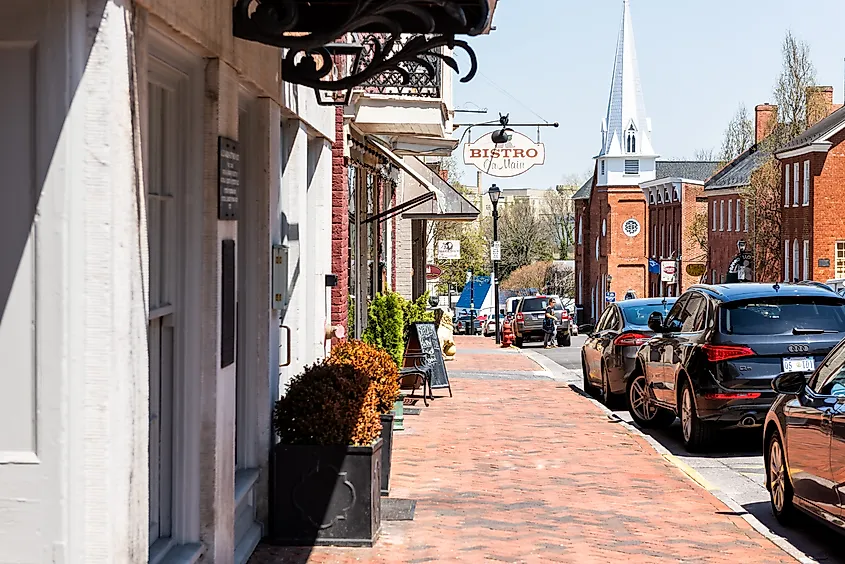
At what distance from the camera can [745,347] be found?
12.1m

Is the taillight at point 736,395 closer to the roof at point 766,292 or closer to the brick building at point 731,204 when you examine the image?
the roof at point 766,292

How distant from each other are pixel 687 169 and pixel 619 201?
5.52m

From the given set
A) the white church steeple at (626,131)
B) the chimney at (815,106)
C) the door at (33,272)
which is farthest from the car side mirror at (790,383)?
the white church steeple at (626,131)

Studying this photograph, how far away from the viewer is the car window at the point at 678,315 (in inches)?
552

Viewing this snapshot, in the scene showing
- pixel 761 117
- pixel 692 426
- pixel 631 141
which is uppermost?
pixel 631 141

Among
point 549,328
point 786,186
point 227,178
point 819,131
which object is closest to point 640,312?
point 227,178

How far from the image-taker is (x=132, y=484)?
4.22 metres

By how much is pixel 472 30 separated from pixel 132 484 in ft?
9.77

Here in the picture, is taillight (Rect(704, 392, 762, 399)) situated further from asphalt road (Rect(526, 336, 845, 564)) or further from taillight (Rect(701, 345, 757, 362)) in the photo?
asphalt road (Rect(526, 336, 845, 564))

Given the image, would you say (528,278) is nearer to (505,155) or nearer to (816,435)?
(505,155)

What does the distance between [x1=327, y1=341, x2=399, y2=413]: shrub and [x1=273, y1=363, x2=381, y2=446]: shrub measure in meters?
0.70

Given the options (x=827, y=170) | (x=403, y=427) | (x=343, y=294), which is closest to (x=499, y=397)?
(x=403, y=427)

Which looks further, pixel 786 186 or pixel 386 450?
pixel 786 186

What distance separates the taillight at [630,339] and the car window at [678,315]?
2638mm
